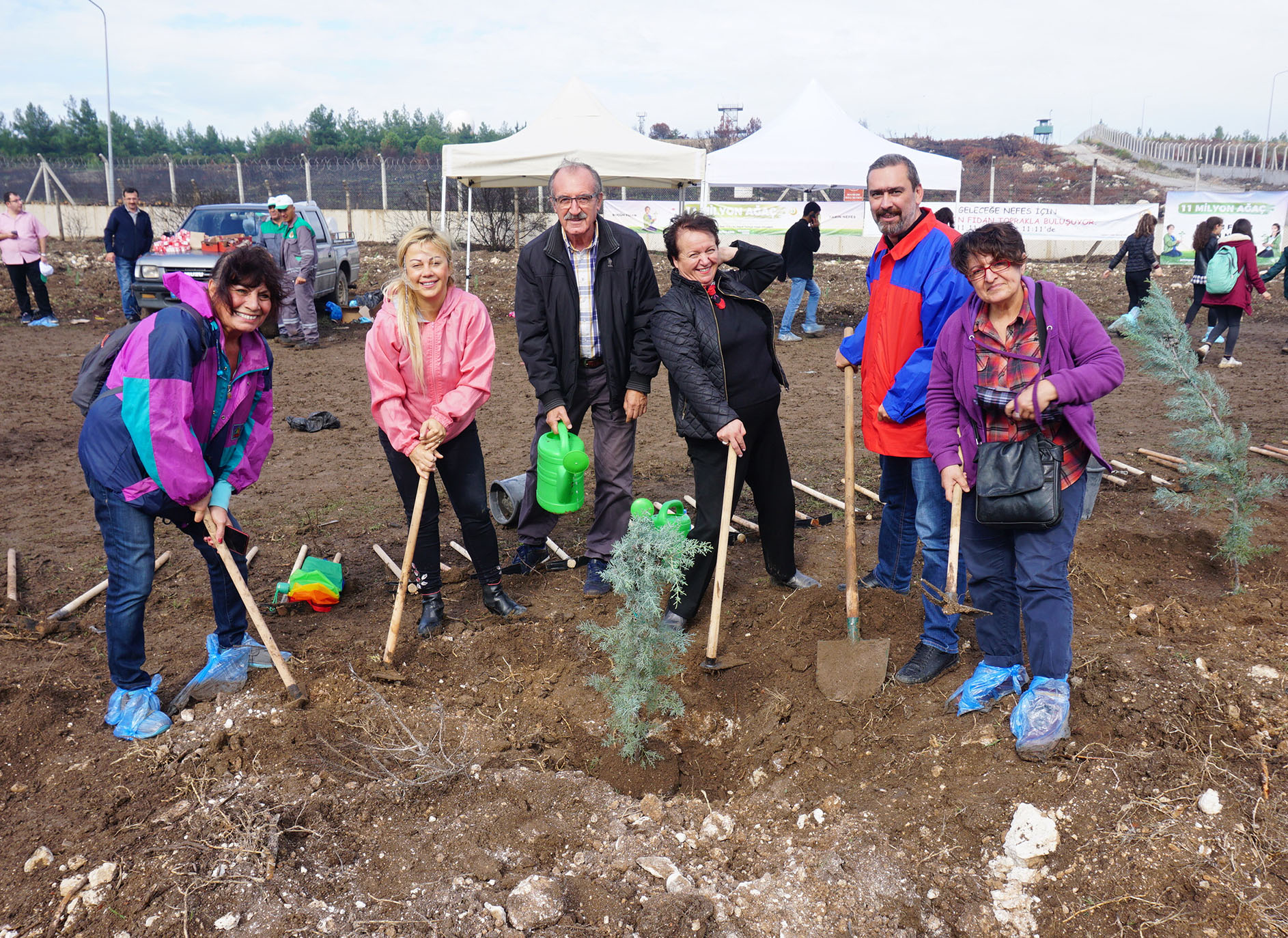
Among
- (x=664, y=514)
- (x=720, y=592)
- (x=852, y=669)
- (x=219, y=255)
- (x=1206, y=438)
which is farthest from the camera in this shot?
(x=219, y=255)

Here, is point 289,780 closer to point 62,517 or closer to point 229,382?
point 229,382

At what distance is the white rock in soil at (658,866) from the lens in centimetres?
286

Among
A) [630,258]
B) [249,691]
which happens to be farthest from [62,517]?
[630,258]

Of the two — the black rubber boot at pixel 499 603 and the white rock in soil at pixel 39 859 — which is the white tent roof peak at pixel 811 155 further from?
the white rock in soil at pixel 39 859

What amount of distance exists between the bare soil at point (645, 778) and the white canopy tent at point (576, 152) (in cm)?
907

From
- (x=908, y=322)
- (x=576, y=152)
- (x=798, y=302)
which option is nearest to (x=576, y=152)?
(x=576, y=152)

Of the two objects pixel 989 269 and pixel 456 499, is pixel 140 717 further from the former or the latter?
pixel 989 269

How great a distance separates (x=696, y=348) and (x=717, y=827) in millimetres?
2080

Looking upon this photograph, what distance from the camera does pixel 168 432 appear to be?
3.29 m

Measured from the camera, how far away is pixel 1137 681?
11.8ft

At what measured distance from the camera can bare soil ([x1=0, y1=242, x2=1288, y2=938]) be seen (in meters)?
2.70

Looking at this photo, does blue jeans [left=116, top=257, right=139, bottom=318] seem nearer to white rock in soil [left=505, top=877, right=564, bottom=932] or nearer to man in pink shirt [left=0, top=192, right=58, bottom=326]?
man in pink shirt [left=0, top=192, right=58, bottom=326]

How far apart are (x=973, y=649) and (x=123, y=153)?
203ft

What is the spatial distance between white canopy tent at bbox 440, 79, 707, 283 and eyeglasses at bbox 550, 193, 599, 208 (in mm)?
8667
